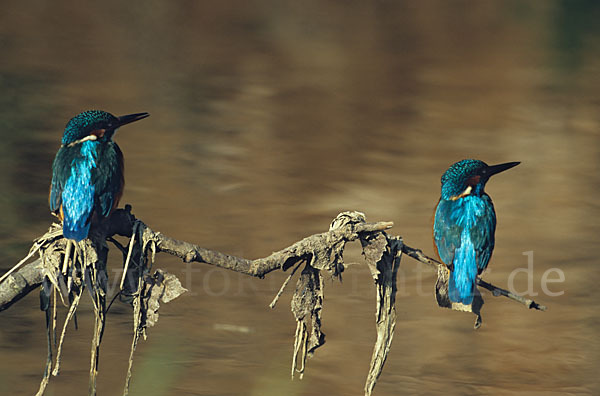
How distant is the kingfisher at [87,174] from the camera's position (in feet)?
5.74

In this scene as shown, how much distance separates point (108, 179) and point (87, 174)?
Answer: 0.17ft

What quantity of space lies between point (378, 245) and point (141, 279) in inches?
23.0

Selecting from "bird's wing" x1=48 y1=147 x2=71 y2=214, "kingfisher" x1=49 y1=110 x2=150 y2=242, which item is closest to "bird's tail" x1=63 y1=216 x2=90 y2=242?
"kingfisher" x1=49 y1=110 x2=150 y2=242

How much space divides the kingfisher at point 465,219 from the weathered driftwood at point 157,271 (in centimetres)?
10

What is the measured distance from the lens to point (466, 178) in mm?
2084

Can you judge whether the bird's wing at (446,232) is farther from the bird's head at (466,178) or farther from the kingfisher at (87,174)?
the kingfisher at (87,174)

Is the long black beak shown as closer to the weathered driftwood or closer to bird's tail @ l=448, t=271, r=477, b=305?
the weathered driftwood

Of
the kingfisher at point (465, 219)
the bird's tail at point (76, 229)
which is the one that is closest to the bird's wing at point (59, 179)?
the bird's tail at point (76, 229)

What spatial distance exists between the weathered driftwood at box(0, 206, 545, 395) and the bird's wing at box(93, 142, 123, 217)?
0.14 ft

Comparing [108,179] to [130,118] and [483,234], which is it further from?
[483,234]

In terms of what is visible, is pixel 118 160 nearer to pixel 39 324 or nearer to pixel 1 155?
pixel 39 324

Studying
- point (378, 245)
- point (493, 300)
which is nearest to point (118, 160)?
point (378, 245)

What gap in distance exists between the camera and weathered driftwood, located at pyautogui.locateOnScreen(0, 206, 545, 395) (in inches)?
70.1

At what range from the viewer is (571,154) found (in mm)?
5547
